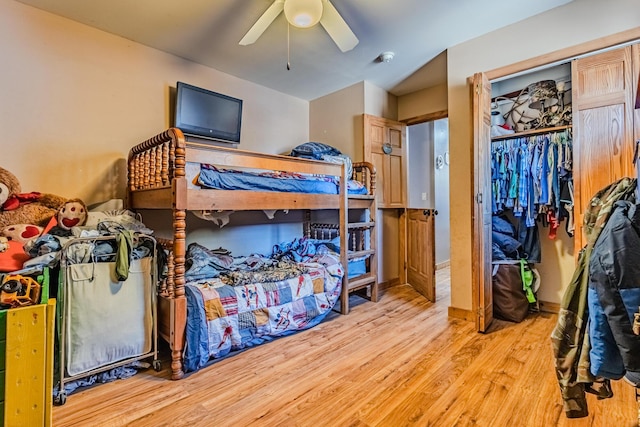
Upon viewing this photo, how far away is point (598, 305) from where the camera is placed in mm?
990

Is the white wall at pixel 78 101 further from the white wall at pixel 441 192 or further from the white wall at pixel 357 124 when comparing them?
the white wall at pixel 441 192

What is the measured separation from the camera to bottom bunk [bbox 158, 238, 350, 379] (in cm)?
197

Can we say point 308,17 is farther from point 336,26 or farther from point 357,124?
point 357,124

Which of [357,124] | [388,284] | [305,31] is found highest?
[305,31]

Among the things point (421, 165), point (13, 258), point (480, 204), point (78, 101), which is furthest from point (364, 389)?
point (421, 165)

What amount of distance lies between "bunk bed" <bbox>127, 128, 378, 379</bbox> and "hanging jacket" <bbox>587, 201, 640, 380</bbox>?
196 cm

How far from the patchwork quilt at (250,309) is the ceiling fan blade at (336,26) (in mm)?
1842

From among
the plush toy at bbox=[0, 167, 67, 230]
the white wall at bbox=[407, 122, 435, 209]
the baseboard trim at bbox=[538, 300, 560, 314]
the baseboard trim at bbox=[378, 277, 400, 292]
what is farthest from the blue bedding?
the baseboard trim at bbox=[538, 300, 560, 314]

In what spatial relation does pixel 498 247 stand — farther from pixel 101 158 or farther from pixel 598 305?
pixel 101 158

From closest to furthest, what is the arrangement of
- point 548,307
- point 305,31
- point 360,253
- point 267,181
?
point 267,181 < point 305,31 < point 548,307 < point 360,253

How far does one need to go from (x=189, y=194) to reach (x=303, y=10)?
1.32 m

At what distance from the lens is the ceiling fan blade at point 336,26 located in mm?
1940

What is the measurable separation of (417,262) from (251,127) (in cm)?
260

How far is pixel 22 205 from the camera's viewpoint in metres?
2.17
